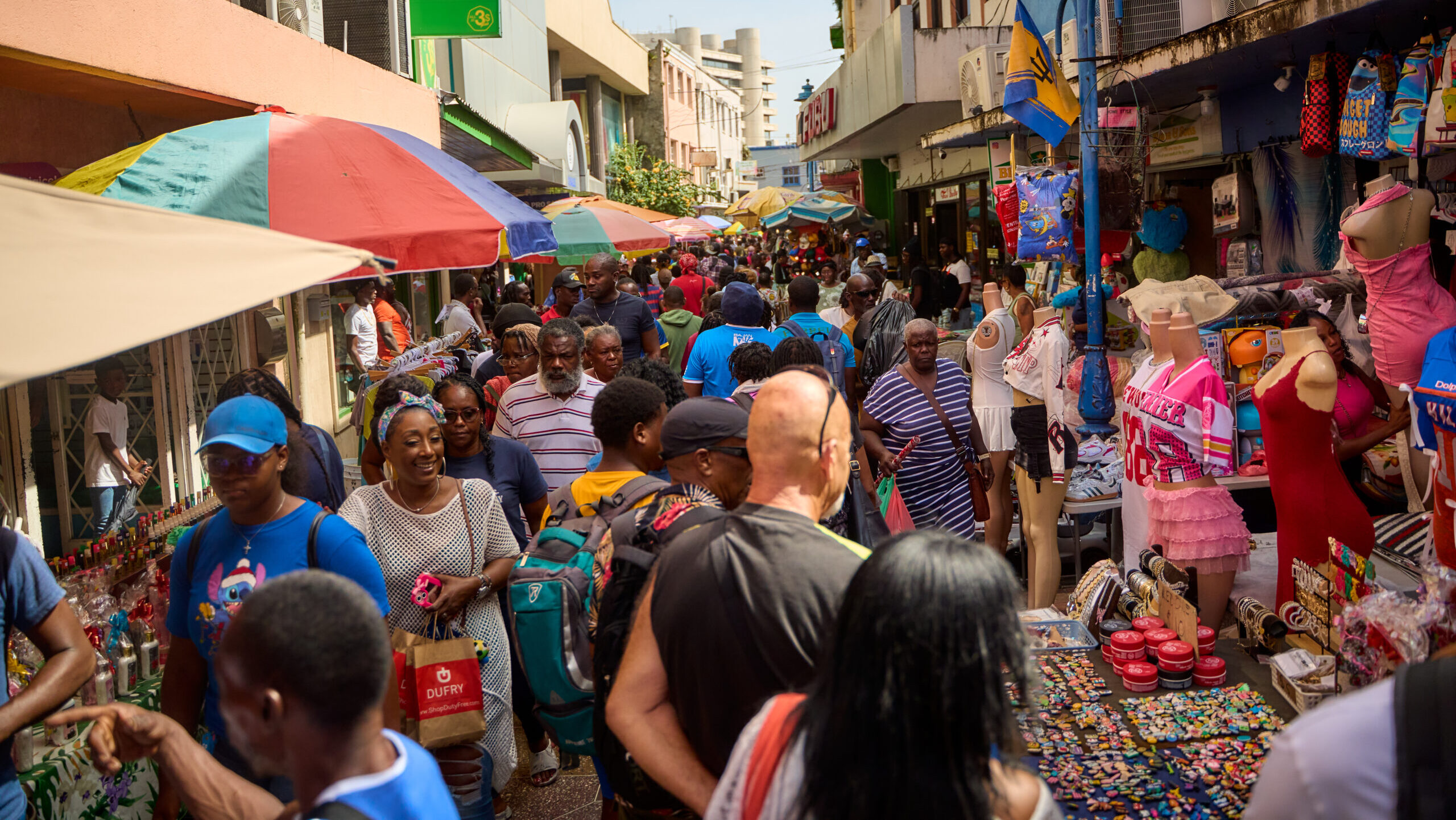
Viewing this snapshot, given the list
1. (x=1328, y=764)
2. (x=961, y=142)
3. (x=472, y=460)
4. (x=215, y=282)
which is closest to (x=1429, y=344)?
(x=1328, y=764)

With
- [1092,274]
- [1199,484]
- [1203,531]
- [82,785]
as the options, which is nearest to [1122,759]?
[1203,531]

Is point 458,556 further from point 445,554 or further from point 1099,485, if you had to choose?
point 1099,485

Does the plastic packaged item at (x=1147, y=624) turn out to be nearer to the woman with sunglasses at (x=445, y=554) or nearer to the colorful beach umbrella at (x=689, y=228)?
the woman with sunglasses at (x=445, y=554)

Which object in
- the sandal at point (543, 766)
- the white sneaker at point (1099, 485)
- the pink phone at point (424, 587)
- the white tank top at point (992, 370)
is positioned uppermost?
the white tank top at point (992, 370)

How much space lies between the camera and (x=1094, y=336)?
7867mm

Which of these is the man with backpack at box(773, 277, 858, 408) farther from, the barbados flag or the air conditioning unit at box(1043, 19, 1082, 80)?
the air conditioning unit at box(1043, 19, 1082, 80)

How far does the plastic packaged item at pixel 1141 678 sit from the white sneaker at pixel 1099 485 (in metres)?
2.85

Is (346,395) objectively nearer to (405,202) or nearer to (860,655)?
(405,202)

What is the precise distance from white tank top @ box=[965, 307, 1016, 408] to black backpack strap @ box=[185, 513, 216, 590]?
16.5 feet

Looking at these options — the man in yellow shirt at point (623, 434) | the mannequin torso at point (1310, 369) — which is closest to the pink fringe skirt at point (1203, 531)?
the mannequin torso at point (1310, 369)

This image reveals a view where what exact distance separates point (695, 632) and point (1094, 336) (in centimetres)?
631

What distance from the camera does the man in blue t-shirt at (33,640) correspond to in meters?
2.73

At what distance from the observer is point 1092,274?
791 cm

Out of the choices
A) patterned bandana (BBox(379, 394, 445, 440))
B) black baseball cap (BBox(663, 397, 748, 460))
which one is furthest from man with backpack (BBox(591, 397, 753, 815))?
patterned bandana (BBox(379, 394, 445, 440))
